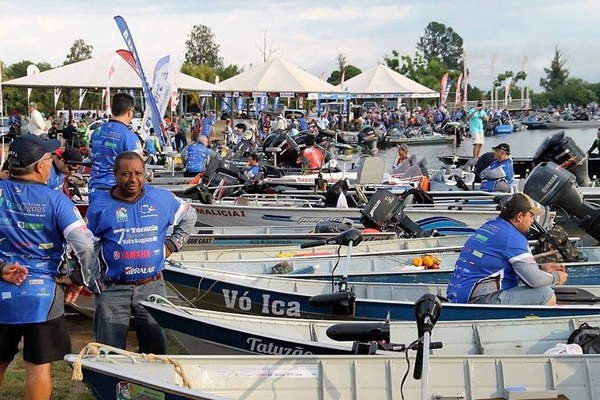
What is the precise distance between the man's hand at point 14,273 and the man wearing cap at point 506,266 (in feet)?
12.0

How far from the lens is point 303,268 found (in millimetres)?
9555

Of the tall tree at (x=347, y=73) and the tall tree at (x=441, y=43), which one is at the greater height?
the tall tree at (x=441, y=43)

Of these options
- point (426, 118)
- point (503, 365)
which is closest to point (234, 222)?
point (503, 365)

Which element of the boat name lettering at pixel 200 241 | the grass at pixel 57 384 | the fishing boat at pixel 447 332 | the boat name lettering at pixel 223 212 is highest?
the fishing boat at pixel 447 332

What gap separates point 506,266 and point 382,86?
33.9 m

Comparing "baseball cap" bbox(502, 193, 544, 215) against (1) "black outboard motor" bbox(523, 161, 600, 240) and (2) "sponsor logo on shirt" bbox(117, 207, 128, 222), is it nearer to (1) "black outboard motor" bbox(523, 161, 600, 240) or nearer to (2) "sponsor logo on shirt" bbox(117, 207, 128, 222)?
(2) "sponsor logo on shirt" bbox(117, 207, 128, 222)

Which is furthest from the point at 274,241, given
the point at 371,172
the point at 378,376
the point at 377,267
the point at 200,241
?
the point at 378,376

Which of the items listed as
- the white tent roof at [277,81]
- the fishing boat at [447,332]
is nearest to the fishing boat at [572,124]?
the white tent roof at [277,81]

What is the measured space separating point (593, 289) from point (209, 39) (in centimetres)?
10010

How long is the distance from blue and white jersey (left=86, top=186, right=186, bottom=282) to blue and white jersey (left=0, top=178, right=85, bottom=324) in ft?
1.64

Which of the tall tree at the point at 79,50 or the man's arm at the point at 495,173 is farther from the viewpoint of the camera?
the tall tree at the point at 79,50

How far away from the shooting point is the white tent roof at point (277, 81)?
3145 cm

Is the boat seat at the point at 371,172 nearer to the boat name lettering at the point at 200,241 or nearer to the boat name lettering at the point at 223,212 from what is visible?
the boat name lettering at the point at 223,212

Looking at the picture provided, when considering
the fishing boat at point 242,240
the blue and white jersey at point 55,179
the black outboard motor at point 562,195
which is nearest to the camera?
the blue and white jersey at point 55,179
